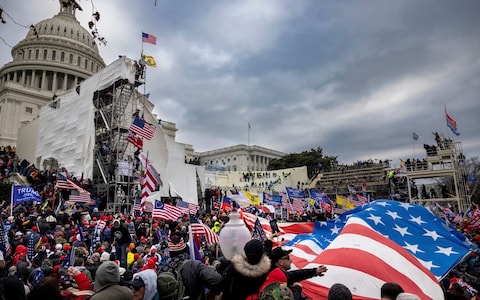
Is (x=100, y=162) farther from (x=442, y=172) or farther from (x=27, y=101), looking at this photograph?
(x=27, y=101)

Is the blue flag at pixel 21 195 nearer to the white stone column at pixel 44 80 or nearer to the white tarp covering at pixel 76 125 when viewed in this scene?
the white tarp covering at pixel 76 125

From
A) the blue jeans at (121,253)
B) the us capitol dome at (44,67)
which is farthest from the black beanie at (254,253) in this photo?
the us capitol dome at (44,67)

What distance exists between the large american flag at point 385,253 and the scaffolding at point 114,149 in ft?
57.6

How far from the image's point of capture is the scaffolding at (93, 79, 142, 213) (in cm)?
2345

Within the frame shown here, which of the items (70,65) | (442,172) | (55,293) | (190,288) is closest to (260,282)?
(190,288)

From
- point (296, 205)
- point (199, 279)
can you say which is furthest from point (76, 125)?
point (199, 279)

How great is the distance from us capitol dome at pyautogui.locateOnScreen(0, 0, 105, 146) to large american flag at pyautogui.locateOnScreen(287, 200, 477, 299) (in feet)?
207

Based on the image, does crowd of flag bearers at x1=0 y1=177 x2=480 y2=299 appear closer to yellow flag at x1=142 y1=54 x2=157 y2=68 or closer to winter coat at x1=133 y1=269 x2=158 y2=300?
winter coat at x1=133 y1=269 x2=158 y2=300

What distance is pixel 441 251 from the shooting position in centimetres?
664

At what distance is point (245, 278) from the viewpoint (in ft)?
9.20

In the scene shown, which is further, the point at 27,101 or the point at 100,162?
the point at 27,101

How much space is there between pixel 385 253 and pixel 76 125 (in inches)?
1196

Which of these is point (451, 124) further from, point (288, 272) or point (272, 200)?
point (288, 272)

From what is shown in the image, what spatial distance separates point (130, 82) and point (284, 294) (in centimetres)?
2590
